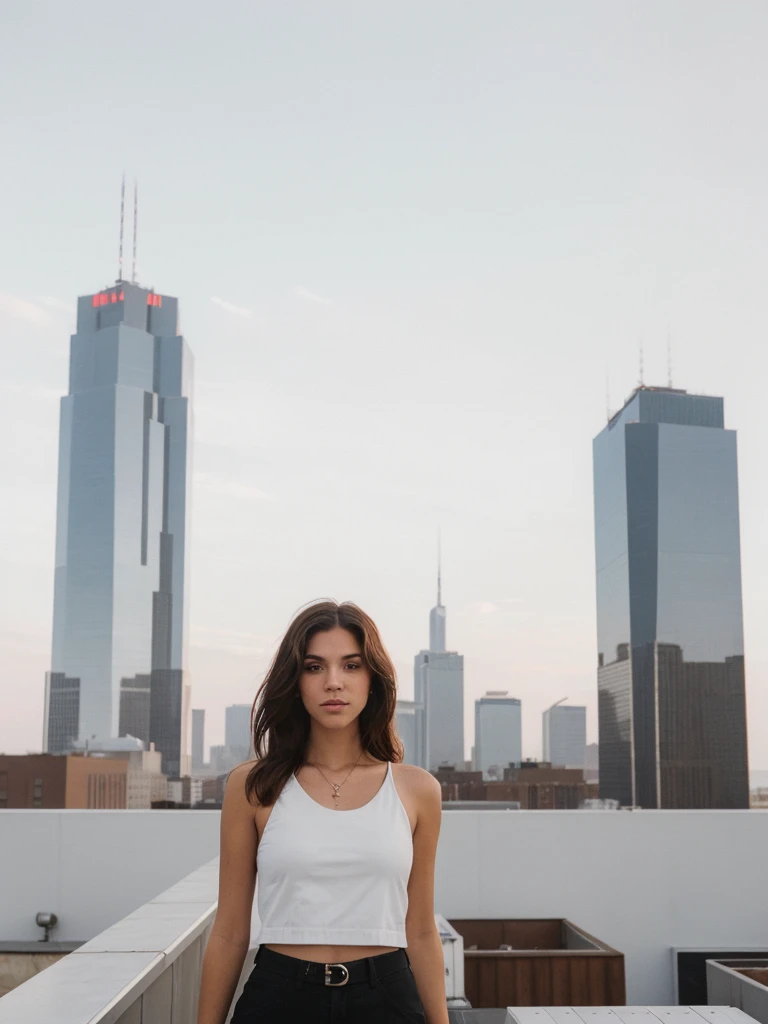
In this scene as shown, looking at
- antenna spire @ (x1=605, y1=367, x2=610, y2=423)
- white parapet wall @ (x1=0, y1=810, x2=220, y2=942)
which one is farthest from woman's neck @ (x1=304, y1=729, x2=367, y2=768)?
antenna spire @ (x1=605, y1=367, x2=610, y2=423)

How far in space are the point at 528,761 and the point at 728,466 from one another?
3648cm

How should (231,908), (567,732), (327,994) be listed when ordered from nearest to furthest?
1. (327,994)
2. (231,908)
3. (567,732)

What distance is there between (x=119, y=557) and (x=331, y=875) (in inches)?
3047

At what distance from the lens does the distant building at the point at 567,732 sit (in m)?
47.3

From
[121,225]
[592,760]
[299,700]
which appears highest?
[121,225]

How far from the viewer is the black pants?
5.03 ft

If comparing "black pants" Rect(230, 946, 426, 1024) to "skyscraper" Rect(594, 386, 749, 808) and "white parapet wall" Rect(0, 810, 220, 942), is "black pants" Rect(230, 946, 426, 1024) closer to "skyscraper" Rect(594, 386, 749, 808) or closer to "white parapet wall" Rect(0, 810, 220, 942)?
"white parapet wall" Rect(0, 810, 220, 942)

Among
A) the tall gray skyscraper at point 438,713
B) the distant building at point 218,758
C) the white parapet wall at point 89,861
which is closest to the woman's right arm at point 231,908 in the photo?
the white parapet wall at point 89,861

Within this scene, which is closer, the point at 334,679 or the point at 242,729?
the point at 334,679

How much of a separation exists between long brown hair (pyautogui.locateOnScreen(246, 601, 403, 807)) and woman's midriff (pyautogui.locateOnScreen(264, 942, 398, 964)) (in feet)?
0.73

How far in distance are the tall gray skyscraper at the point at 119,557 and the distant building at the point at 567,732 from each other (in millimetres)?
29454

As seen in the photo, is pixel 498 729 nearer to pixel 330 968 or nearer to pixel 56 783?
pixel 56 783

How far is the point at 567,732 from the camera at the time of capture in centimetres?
5141

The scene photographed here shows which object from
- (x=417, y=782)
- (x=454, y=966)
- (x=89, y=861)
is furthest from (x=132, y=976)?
(x=89, y=861)
